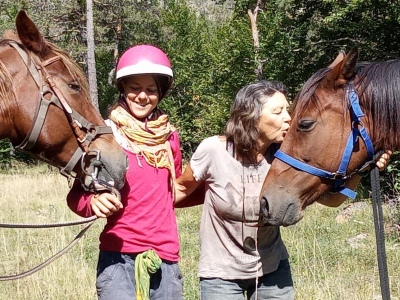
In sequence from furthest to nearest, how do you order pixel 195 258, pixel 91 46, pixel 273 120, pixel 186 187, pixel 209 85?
1. pixel 209 85
2. pixel 91 46
3. pixel 195 258
4. pixel 186 187
5. pixel 273 120

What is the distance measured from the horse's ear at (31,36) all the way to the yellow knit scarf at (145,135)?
0.46 metres

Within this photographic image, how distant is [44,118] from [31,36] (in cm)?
40

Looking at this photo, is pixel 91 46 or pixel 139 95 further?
pixel 91 46

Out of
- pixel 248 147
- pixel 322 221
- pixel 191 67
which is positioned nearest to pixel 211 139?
pixel 248 147

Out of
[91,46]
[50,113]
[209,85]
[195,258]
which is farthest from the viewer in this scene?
[209,85]

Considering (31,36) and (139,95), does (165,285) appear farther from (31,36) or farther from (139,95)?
(31,36)

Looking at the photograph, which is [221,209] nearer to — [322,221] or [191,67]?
[322,221]

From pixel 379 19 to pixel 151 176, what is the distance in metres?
10.3

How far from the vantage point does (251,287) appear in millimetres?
2482

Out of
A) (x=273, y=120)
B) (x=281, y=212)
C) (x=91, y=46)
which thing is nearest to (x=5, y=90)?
(x=273, y=120)

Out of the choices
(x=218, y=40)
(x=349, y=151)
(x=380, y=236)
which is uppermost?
(x=218, y=40)

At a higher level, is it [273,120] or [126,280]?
[273,120]

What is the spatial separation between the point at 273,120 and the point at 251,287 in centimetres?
89

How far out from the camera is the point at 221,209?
2459 millimetres
